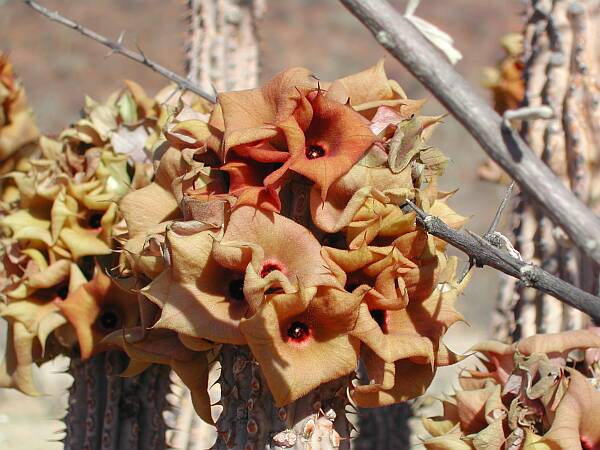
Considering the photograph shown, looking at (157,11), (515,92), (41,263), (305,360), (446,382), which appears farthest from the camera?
(157,11)

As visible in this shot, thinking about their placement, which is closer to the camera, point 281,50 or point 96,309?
point 96,309

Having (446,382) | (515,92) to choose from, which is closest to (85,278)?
(515,92)

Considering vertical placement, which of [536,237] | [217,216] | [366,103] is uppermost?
[536,237]

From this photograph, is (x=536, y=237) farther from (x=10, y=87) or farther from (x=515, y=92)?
(x=10, y=87)

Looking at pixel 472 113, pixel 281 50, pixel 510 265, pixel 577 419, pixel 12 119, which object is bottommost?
pixel 577 419

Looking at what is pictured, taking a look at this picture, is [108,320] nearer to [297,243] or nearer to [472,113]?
[297,243]

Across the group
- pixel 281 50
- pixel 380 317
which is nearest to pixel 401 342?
pixel 380 317

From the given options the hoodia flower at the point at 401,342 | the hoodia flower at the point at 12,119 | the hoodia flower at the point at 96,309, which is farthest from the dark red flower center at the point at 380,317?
the hoodia flower at the point at 12,119

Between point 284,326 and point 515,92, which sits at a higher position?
point 515,92
